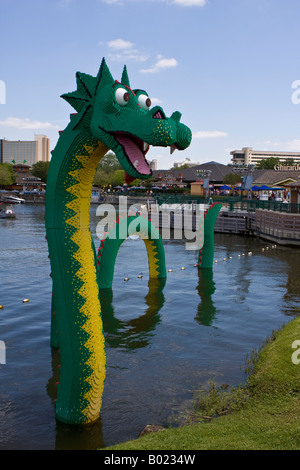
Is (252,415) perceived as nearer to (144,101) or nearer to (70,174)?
(70,174)

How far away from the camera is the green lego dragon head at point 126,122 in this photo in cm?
539

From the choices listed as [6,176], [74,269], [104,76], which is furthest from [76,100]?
[6,176]

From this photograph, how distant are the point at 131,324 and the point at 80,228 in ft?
20.8

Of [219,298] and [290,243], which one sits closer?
[219,298]

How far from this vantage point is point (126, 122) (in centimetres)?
559

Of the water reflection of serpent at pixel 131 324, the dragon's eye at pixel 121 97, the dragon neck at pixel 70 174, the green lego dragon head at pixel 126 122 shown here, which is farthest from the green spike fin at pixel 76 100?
the water reflection of serpent at pixel 131 324

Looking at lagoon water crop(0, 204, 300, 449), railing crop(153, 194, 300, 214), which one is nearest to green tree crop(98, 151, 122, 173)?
railing crop(153, 194, 300, 214)

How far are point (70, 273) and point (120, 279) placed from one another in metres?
11.9

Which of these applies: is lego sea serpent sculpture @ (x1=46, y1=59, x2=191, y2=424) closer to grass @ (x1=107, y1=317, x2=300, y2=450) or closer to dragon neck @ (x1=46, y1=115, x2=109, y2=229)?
dragon neck @ (x1=46, y1=115, x2=109, y2=229)

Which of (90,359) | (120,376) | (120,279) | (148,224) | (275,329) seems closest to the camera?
(90,359)

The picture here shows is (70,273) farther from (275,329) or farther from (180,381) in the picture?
(275,329)

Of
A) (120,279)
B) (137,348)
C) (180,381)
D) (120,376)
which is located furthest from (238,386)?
(120,279)

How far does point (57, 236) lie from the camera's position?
6.15 m

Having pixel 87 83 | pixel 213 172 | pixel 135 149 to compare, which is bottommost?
pixel 135 149
